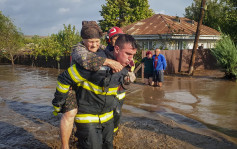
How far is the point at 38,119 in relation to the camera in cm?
583

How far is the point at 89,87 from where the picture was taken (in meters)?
2.61

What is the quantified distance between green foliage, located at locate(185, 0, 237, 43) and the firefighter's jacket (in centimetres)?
1931

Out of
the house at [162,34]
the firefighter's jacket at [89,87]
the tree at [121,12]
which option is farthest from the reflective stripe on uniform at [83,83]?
the tree at [121,12]

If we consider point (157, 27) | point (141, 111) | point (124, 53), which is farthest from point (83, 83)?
point (157, 27)

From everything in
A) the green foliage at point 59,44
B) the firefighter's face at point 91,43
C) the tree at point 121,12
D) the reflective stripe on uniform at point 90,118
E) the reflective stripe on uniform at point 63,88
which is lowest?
the reflective stripe on uniform at point 90,118

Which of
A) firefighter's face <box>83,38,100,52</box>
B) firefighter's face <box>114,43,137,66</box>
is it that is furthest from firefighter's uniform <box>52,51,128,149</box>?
firefighter's face <box>83,38,100,52</box>

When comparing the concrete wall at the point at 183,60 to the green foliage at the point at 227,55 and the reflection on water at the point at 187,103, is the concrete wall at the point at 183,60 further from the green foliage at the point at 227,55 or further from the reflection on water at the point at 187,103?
the reflection on water at the point at 187,103

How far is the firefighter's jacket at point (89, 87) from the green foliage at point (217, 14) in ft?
63.4

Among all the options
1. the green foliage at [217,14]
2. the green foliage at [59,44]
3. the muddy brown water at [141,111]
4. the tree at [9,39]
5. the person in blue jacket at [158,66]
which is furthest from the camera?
the tree at [9,39]

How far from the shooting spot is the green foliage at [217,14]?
65.7 ft

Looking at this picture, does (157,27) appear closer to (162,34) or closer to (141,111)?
(162,34)

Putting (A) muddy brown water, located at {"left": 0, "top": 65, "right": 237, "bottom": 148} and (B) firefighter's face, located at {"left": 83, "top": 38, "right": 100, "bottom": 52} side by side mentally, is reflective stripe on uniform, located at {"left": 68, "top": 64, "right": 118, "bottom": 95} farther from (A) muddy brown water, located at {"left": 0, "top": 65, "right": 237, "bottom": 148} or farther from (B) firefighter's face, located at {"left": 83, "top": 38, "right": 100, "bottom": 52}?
(A) muddy brown water, located at {"left": 0, "top": 65, "right": 237, "bottom": 148}

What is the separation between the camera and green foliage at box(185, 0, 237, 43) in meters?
20.0

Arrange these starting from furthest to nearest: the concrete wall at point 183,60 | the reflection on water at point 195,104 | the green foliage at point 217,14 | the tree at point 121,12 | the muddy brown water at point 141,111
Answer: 1. the tree at point 121,12
2. the green foliage at point 217,14
3. the concrete wall at point 183,60
4. the reflection on water at point 195,104
5. the muddy brown water at point 141,111
